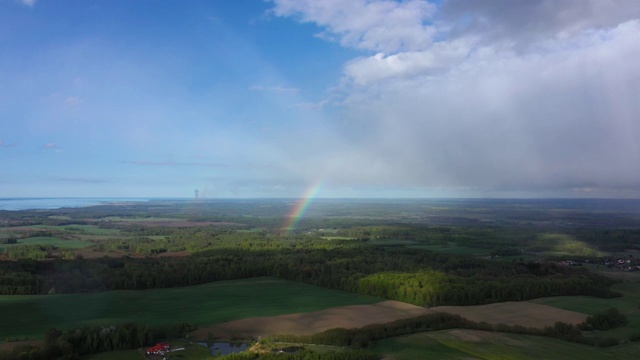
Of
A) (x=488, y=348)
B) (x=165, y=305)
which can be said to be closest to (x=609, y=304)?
(x=488, y=348)

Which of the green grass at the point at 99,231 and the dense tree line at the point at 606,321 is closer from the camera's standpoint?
the dense tree line at the point at 606,321

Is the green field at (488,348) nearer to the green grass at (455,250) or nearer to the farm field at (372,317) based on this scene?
the farm field at (372,317)

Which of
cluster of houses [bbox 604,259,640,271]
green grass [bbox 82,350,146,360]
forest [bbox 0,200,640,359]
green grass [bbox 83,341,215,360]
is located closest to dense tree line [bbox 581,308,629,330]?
forest [bbox 0,200,640,359]

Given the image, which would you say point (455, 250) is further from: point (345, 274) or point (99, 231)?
point (99, 231)

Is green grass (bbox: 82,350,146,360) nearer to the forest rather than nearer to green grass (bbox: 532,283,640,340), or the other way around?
the forest

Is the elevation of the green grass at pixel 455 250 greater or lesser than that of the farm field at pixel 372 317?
greater

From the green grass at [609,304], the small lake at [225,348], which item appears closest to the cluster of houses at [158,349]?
the small lake at [225,348]
